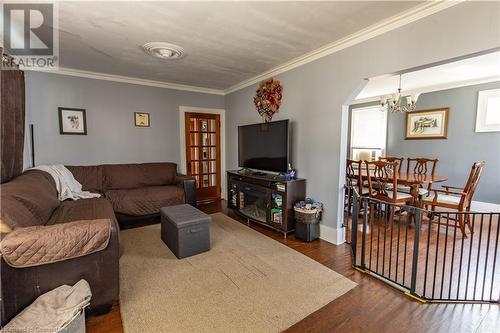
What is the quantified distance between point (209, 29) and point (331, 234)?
2.77 metres

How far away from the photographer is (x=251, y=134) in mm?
3928

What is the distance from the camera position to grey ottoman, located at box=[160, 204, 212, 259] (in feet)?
8.22

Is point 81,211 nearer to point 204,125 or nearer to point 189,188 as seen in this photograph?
point 189,188

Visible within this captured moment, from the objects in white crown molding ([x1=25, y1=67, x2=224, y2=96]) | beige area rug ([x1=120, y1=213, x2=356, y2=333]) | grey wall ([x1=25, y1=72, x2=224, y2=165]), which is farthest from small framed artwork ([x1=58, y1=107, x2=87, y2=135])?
beige area rug ([x1=120, y1=213, x2=356, y2=333])

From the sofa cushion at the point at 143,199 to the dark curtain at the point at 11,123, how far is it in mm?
1175

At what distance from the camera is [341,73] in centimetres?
273

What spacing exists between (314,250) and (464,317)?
135 cm

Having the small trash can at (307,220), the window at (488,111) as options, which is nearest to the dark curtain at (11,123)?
the small trash can at (307,220)

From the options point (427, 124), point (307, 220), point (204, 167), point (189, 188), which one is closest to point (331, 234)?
point (307, 220)

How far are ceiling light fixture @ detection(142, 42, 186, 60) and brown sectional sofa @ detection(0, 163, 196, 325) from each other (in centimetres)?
191

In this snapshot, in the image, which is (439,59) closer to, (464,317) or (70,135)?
(464,317)

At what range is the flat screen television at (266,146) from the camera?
3295 millimetres

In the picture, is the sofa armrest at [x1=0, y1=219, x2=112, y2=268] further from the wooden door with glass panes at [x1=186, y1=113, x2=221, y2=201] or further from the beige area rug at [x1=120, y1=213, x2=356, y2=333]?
the wooden door with glass panes at [x1=186, y1=113, x2=221, y2=201]

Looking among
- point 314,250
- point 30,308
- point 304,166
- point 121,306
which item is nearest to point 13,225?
point 30,308
